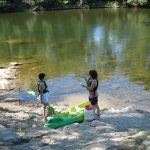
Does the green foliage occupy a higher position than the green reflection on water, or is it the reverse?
the green foliage

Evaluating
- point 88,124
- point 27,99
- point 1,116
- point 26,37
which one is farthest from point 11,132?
point 26,37

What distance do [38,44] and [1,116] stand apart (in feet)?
78.1

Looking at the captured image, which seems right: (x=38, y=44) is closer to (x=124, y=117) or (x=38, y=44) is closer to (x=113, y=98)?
(x=113, y=98)

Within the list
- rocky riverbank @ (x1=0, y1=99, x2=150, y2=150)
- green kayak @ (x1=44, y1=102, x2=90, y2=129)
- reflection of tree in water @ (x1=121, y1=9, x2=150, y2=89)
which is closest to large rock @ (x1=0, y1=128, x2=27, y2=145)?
rocky riverbank @ (x1=0, y1=99, x2=150, y2=150)

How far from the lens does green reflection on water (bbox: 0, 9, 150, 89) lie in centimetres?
2511

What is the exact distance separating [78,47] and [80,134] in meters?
24.1

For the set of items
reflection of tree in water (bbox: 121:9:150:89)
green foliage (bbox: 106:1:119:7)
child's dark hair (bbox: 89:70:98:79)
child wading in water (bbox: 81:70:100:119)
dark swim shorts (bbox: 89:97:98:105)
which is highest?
A: green foliage (bbox: 106:1:119:7)

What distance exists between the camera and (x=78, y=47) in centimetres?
3416

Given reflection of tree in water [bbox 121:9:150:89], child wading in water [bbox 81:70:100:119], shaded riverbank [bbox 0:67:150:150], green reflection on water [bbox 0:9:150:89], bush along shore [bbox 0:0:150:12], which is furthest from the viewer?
bush along shore [bbox 0:0:150:12]

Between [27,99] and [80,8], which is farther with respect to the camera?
[80,8]

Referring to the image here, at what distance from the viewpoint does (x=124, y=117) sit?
13.1 meters

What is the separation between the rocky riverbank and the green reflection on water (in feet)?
27.8

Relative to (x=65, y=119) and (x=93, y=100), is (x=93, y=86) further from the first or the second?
(x=65, y=119)

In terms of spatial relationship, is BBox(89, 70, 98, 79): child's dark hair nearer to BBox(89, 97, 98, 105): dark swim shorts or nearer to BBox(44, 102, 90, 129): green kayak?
BBox(89, 97, 98, 105): dark swim shorts
